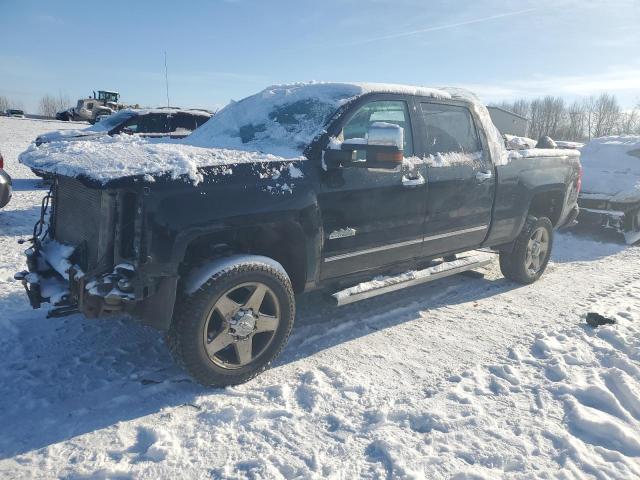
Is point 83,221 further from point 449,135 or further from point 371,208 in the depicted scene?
point 449,135

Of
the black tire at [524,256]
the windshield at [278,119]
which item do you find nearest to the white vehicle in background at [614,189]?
the black tire at [524,256]

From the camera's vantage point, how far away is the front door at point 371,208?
345 cm

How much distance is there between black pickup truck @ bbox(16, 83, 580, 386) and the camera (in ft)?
8.89

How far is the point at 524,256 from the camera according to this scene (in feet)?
17.5

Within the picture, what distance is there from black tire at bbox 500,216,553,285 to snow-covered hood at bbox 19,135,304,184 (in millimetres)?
3159

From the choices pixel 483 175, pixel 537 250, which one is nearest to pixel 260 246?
pixel 483 175

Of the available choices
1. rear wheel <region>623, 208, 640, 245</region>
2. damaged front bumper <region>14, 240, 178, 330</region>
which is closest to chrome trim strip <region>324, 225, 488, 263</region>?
damaged front bumper <region>14, 240, 178, 330</region>

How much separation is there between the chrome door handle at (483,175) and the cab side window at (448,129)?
24 centimetres

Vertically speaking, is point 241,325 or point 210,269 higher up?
point 210,269

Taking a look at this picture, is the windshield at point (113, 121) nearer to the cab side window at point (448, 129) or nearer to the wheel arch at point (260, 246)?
the cab side window at point (448, 129)

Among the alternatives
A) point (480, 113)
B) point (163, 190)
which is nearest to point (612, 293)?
point (480, 113)

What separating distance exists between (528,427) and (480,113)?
315 centimetres

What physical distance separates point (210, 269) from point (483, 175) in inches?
112

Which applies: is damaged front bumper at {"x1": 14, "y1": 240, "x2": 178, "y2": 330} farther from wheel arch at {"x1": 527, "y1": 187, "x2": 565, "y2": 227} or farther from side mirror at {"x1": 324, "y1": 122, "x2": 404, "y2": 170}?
wheel arch at {"x1": 527, "y1": 187, "x2": 565, "y2": 227}
